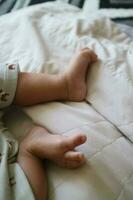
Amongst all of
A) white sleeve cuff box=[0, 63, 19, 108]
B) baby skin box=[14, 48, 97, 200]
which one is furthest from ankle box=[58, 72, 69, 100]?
white sleeve cuff box=[0, 63, 19, 108]

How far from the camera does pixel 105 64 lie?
2.61 ft

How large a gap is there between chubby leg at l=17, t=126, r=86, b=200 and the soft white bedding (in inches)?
0.7

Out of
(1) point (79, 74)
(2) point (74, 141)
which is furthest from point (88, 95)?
(2) point (74, 141)

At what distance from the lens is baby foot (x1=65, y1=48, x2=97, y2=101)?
76 centimetres

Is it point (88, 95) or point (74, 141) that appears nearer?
point (74, 141)

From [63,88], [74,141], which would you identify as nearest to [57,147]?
[74,141]

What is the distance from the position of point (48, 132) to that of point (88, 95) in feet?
0.44

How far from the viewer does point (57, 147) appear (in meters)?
0.63

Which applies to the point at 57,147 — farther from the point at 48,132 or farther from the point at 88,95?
the point at 88,95

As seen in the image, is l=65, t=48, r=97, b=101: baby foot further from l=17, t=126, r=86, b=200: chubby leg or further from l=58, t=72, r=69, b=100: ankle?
l=17, t=126, r=86, b=200: chubby leg

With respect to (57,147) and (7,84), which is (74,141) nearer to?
(57,147)

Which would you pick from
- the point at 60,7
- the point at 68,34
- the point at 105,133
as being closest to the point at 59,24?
the point at 68,34

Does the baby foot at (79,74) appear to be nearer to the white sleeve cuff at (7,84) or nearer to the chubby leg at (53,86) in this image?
the chubby leg at (53,86)

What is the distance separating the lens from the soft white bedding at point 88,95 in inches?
23.9
